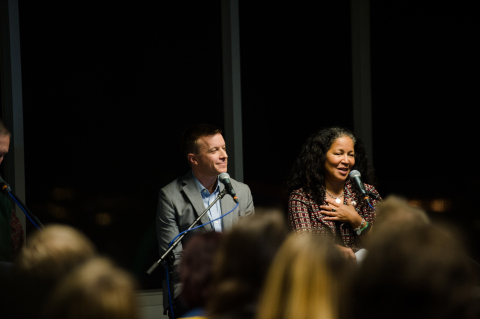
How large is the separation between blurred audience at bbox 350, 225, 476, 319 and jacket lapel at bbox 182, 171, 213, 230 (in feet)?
6.73

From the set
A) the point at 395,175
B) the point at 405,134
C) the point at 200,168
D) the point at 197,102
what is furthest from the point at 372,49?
the point at 200,168

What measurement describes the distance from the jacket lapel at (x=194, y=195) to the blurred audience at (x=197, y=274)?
4.80ft

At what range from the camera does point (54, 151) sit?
3.47 meters

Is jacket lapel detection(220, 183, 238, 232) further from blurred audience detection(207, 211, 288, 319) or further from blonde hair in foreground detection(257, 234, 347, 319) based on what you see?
blonde hair in foreground detection(257, 234, 347, 319)

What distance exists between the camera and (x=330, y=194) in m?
3.09

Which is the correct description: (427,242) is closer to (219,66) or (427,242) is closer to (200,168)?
(200,168)

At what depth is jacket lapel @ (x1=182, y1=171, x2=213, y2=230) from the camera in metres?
2.90

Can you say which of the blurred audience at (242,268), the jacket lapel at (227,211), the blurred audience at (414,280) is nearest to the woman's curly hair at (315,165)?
the jacket lapel at (227,211)

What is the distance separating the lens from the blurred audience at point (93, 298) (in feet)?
2.77

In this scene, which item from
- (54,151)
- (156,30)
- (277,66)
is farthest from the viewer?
(277,66)

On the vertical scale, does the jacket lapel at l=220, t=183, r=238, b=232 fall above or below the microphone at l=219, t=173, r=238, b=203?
below

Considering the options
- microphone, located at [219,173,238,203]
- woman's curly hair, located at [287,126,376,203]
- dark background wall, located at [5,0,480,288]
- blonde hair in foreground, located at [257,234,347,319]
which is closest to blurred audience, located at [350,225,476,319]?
blonde hair in foreground, located at [257,234,347,319]

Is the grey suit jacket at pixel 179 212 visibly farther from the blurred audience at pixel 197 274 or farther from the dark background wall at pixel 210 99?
the blurred audience at pixel 197 274

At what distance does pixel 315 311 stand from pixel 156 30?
3.15 metres
